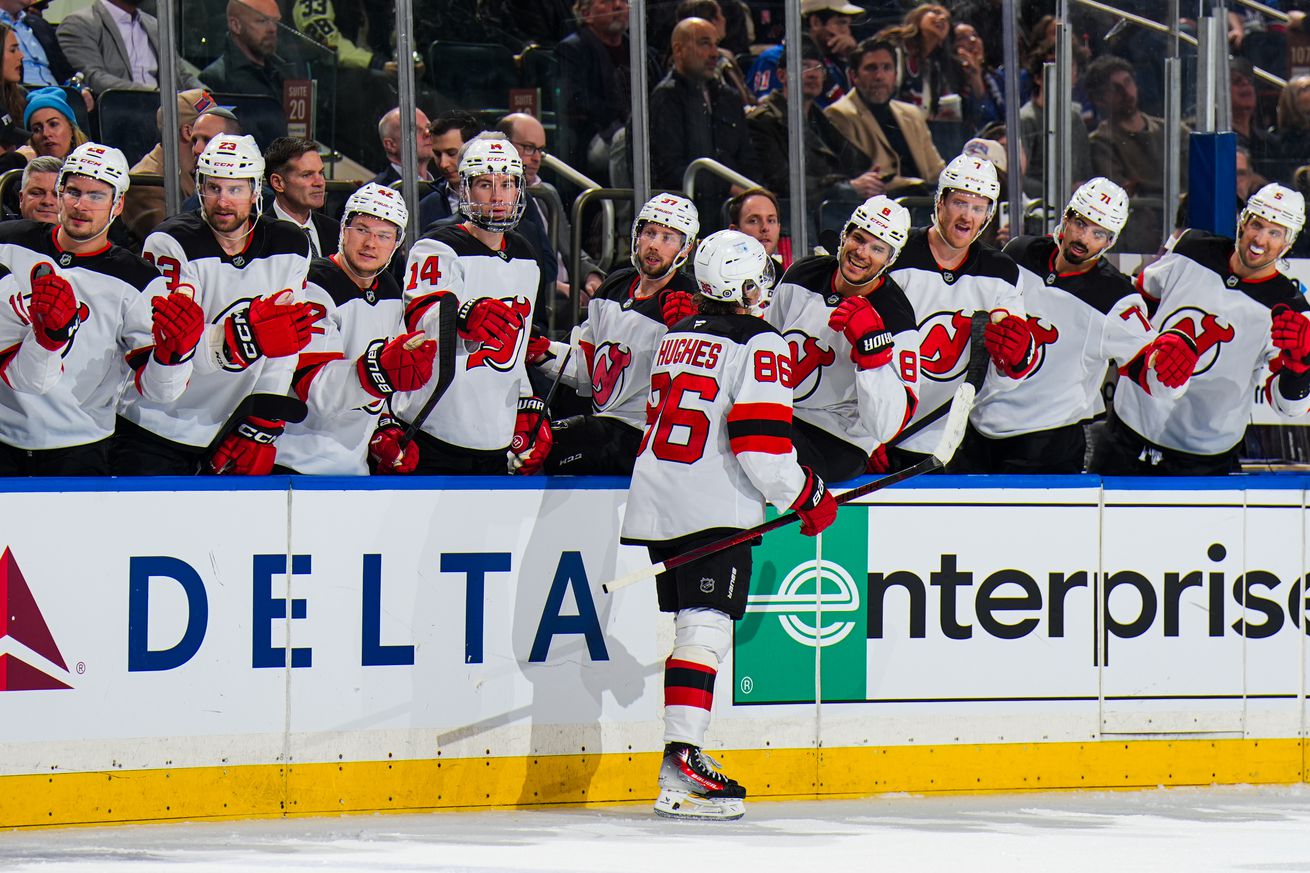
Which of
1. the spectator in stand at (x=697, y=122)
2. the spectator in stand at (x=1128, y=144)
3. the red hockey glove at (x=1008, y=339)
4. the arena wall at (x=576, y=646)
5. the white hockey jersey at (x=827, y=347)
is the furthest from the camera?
the spectator in stand at (x=1128, y=144)

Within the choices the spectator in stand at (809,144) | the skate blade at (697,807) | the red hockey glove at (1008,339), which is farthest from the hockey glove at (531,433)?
→ the spectator in stand at (809,144)

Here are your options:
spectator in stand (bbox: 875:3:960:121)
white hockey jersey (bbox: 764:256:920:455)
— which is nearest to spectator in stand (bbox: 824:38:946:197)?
spectator in stand (bbox: 875:3:960:121)

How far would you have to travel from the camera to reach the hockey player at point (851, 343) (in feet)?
16.2

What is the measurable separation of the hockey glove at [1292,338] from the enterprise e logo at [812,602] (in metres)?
1.69

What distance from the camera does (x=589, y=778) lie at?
4.86 m

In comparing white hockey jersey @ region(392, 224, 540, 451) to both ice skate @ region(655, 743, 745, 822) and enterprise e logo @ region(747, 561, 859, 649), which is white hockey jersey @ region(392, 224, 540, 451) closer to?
enterprise e logo @ region(747, 561, 859, 649)

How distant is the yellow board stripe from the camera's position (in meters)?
4.43

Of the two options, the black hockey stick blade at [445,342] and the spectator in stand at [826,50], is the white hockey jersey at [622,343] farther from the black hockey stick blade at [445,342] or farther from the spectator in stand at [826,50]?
the spectator in stand at [826,50]

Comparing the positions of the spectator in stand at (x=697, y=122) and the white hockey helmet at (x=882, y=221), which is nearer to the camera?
the white hockey helmet at (x=882, y=221)

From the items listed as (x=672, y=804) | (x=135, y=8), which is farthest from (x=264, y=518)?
(x=135, y=8)

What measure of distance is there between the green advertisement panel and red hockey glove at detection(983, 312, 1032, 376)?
2.39ft

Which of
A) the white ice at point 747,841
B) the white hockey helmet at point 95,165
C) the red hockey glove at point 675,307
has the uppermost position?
the white hockey helmet at point 95,165

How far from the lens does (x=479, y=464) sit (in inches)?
Result: 209

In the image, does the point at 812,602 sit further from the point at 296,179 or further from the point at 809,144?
the point at 809,144
